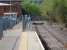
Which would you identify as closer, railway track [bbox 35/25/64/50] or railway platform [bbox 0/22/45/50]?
railway track [bbox 35/25/64/50]

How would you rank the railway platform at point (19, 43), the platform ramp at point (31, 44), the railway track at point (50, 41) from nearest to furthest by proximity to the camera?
the railway track at point (50, 41) → the platform ramp at point (31, 44) → the railway platform at point (19, 43)

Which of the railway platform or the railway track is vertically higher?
the railway track

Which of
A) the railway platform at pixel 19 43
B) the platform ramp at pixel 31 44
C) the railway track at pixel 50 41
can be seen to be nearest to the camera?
the railway track at pixel 50 41

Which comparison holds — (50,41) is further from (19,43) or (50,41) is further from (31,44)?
(19,43)

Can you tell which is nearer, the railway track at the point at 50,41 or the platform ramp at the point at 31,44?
the railway track at the point at 50,41

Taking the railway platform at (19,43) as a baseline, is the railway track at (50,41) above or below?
above

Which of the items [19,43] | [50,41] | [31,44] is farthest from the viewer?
[19,43]

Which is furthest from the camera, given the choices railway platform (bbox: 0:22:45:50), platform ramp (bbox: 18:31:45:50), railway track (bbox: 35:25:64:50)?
railway platform (bbox: 0:22:45:50)

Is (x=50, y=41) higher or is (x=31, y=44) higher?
(x=50, y=41)

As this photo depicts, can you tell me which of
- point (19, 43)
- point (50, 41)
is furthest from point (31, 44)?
point (50, 41)

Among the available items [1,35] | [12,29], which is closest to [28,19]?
[12,29]

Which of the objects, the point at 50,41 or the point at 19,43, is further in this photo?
the point at 19,43

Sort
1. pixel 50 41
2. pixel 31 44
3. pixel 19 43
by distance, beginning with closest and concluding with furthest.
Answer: pixel 50 41 → pixel 31 44 → pixel 19 43

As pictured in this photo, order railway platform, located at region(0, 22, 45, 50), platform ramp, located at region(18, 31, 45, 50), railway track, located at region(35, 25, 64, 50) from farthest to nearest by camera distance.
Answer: railway platform, located at region(0, 22, 45, 50) < platform ramp, located at region(18, 31, 45, 50) < railway track, located at region(35, 25, 64, 50)
